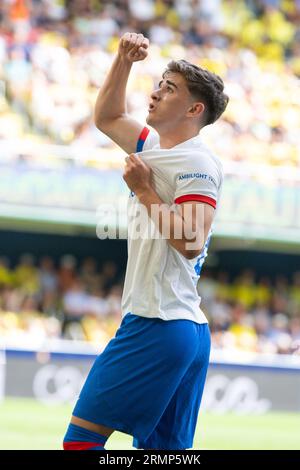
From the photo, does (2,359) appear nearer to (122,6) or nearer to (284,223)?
(284,223)

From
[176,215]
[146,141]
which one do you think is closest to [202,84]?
[146,141]

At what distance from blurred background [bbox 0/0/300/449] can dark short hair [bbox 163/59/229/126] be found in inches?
329

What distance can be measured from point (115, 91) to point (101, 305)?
11786 millimetres

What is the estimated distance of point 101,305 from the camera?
16.6m

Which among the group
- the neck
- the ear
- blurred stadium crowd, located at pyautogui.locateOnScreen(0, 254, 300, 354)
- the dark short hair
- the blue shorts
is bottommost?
the blue shorts

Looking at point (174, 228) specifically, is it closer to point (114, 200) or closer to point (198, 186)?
point (198, 186)

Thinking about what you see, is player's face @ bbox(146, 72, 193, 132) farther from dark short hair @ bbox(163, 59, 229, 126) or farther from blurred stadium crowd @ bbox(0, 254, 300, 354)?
blurred stadium crowd @ bbox(0, 254, 300, 354)

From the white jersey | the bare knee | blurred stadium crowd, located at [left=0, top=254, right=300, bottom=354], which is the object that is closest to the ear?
the white jersey

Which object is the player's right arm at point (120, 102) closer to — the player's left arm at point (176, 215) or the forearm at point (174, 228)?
the player's left arm at point (176, 215)

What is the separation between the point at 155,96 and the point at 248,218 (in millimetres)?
12846

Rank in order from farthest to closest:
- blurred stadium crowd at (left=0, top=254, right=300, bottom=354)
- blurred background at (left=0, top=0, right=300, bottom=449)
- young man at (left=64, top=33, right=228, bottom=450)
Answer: blurred stadium crowd at (left=0, top=254, right=300, bottom=354) → blurred background at (left=0, top=0, right=300, bottom=449) → young man at (left=64, top=33, right=228, bottom=450)

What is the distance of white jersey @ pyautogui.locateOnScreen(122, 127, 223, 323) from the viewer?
4.57 m

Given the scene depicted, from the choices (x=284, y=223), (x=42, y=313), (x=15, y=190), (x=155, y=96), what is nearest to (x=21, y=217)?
(x=15, y=190)

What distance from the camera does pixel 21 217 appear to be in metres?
16.8
